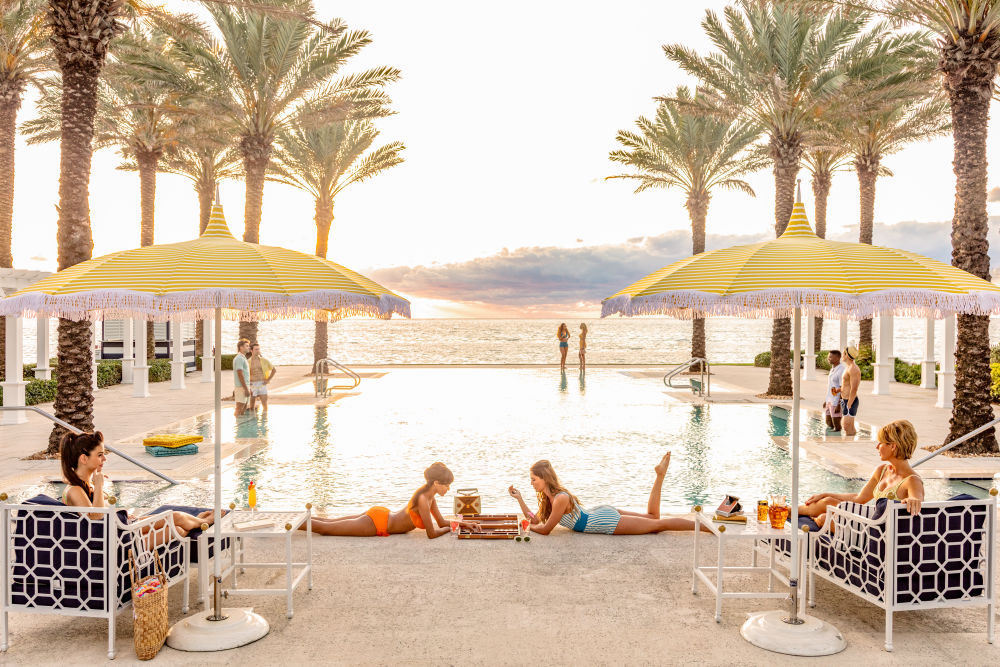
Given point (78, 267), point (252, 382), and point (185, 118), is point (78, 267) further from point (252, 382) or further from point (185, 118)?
point (185, 118)

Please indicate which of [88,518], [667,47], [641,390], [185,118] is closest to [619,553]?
[88,518]

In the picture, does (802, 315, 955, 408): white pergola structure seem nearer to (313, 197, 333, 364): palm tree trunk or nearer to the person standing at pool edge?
the person standing at pool edge

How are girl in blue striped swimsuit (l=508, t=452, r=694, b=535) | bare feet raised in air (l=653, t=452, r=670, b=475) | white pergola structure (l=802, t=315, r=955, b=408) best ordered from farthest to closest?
white pergola structure (l=802, t=315, r=955, b=408) → girl in blue striped swimsuit (l=508, t=452, r=694, b=535) → bare feet raised in air (l=653, t=452, r=670, b=475)

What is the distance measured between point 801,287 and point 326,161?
26201 millimetres

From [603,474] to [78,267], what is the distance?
8251 millimetres

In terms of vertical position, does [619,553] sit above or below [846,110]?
below

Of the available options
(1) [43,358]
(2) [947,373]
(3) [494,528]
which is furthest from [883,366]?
(1) [43,358]

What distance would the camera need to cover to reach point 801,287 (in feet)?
14.8

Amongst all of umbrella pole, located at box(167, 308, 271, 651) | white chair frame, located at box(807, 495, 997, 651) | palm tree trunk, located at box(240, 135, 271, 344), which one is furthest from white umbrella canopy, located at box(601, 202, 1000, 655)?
palm tree trunk, located at box(240, 135, 271, 344)

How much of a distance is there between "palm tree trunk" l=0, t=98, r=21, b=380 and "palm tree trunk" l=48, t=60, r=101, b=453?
1314 centimetres

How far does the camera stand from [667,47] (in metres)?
22.7

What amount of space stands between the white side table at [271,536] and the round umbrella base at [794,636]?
320 centimetres

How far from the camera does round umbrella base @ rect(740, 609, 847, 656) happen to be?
15.7 ft

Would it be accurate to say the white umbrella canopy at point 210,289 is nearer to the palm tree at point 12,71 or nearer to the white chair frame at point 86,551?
the white chair frame at point 86,551
